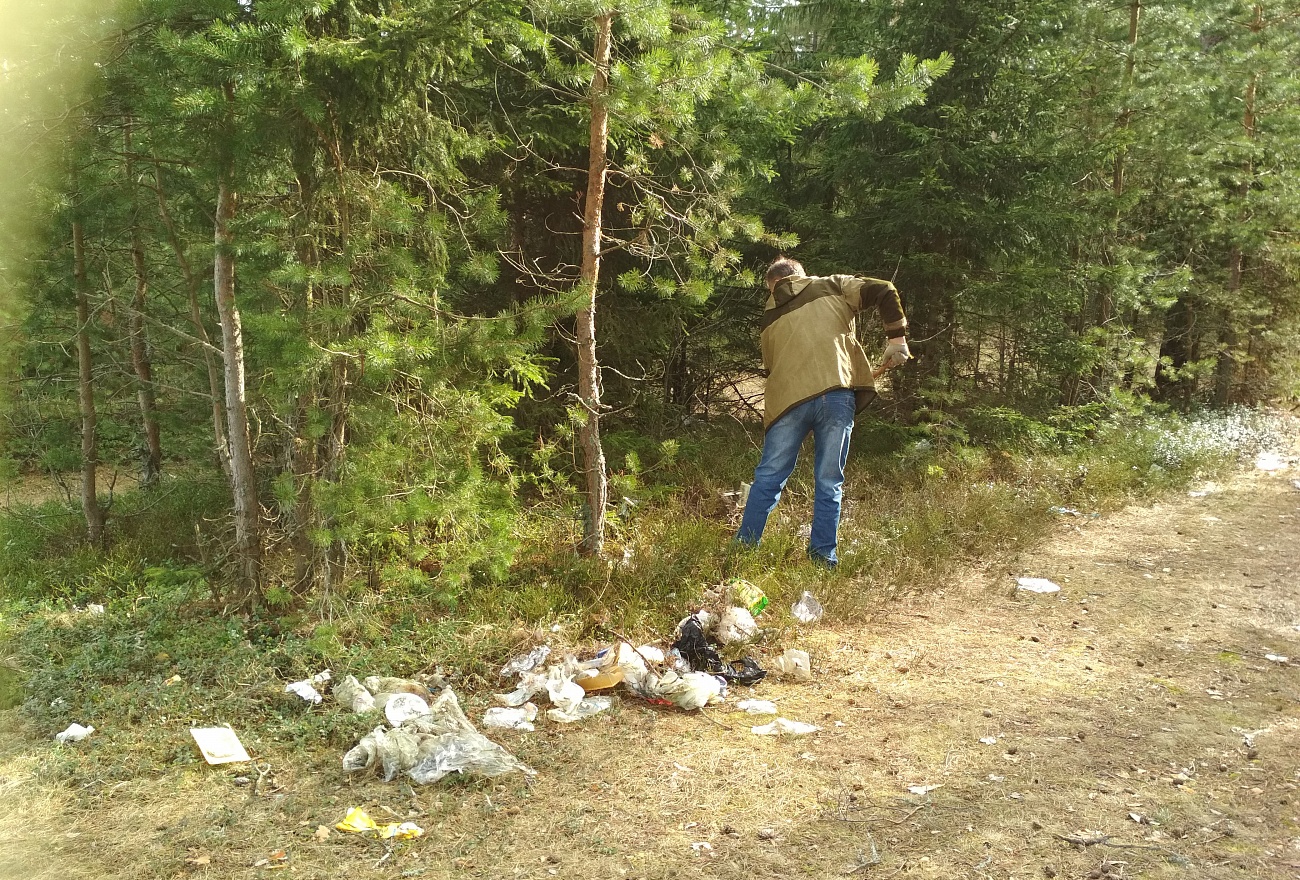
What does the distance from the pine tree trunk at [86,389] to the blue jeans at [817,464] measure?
5.43 meters

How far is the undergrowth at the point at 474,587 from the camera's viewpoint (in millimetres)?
4168

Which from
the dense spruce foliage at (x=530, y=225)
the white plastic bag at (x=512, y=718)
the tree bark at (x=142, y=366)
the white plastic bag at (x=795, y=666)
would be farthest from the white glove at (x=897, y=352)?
the tree bark at (x=142, y=366)

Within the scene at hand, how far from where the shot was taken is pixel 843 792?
3.40 metres

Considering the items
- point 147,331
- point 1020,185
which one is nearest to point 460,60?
point 147,331

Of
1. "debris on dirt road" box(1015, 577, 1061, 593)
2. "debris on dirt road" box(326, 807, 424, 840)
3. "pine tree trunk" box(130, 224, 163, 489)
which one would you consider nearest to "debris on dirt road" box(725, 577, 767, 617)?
"debris on dirt road" box(1015, 577, 1061, 593)

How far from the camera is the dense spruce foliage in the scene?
4.63 meters

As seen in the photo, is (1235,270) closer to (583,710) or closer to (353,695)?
(583,710)

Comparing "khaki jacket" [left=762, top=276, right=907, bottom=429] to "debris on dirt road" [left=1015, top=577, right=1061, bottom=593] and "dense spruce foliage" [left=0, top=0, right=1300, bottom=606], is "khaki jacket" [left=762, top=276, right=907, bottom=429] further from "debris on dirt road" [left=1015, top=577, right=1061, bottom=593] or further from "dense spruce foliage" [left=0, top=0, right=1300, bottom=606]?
"debris on dirt road" [left=1015, top=577, right=1061, bottom=593]

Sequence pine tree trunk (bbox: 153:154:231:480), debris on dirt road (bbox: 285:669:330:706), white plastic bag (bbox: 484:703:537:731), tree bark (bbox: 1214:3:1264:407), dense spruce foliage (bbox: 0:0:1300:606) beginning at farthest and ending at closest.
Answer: tree bark (bbox: 1214:3:1264:407) → pine tree trunk (bbox: 153:154:231:480) → dense spruce foliage (bbox: 0:0:1300:606) → debris on dirt road (bbox: 285:669:330:706) → white plastic bag (bbox: 484:703:537:731)

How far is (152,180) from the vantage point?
6.46 m

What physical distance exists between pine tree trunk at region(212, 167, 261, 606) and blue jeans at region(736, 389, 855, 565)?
323 cm

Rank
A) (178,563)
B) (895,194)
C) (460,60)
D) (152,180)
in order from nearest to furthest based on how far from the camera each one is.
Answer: (460,60) < (178,563) < (152,180) < (895,194)

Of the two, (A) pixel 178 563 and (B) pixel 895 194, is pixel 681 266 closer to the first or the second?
(B) pixel 895 194

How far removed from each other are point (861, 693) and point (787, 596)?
1.13 metres
